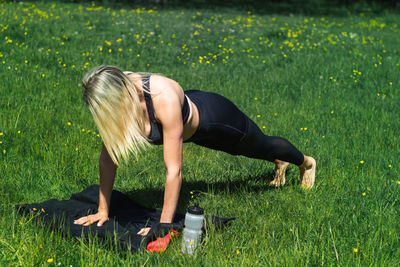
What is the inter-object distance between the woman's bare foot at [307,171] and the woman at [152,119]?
33.0 inches

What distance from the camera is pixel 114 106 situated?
2957 millimetres

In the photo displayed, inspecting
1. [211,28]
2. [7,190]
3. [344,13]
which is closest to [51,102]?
[7,190]

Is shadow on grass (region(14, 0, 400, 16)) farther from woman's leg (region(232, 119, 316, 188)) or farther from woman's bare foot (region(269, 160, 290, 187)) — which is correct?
woman's leg (region(232, 119, 316, 188))

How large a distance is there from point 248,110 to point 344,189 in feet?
9.44

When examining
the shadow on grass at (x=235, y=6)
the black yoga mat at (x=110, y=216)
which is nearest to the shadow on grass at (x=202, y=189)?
the black yoga mat at (x=110, y=216)

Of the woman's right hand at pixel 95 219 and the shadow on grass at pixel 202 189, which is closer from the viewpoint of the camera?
the woman's right hand at pixel 95 219

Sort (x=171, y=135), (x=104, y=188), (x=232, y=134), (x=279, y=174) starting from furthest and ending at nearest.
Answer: (x=279, y=174), (x=232, y=134), (x=104, y=188), (x=171, y=135)

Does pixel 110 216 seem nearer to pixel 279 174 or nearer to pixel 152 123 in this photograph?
pixel 152 123

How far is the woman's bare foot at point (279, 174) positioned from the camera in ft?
14.8

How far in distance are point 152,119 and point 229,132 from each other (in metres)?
0.81

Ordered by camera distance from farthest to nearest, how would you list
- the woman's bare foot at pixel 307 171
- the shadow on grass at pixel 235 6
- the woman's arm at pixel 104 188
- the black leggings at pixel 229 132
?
the shadow on grass at pixel 235 6 < the woman's bare foot at pixel 307 171 < the black leggings at pixel 229 132 < the woman's arm at pixel 104 188

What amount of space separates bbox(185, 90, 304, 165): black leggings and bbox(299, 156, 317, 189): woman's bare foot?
Result: 0.90ft

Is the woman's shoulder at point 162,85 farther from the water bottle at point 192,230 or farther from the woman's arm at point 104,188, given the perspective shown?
the water bottle at point 192,230

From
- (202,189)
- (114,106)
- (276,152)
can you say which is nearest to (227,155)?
(202,189)
